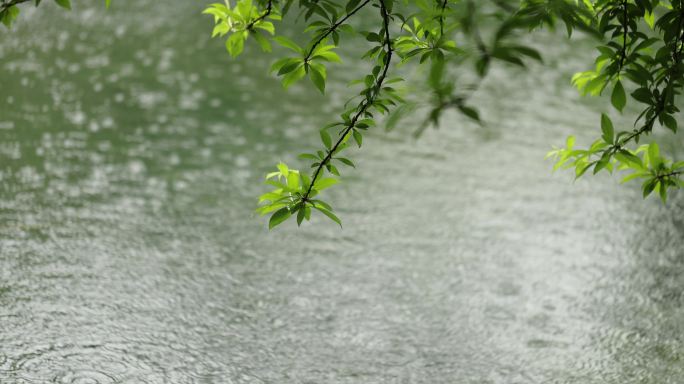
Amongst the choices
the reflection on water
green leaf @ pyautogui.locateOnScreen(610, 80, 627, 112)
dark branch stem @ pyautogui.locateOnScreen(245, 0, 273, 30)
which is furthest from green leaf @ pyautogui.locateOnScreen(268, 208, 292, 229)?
the reflection on water

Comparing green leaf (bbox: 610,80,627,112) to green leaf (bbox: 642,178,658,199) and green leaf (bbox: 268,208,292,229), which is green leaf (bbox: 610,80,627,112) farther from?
green leaf (bbox: 268,208,292,229)

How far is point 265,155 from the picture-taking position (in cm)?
445

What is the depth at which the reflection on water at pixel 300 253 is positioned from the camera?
8.98 ft

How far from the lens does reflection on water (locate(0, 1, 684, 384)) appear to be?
2.74m

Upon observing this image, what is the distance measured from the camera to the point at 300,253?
11.3 ft

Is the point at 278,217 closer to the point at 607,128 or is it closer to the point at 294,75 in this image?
the point at 294,75

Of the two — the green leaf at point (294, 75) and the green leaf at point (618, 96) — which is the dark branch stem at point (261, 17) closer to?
the green leaf at point (294, 75)

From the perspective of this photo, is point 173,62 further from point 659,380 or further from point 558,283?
point 659,380

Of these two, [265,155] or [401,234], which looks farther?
[265,155]

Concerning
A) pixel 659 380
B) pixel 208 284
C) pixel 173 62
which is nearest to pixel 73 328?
pixel 208 284

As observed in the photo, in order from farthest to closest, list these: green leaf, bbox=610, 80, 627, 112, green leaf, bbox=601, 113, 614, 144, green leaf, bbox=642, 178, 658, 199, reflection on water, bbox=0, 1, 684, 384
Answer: reflection on water, bbox=0, 1, 684, 384, green leaf, bbox=642, 178, 658, 199, green leaf, bbox=601, 113, 614, 144, green leaf, bbox=610, 80, 627, 112

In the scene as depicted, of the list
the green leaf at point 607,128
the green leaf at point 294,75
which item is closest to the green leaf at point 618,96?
the green leaf at point 607,128

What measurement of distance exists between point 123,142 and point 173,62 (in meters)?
1.68

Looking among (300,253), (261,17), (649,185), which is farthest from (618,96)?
(300,253)
